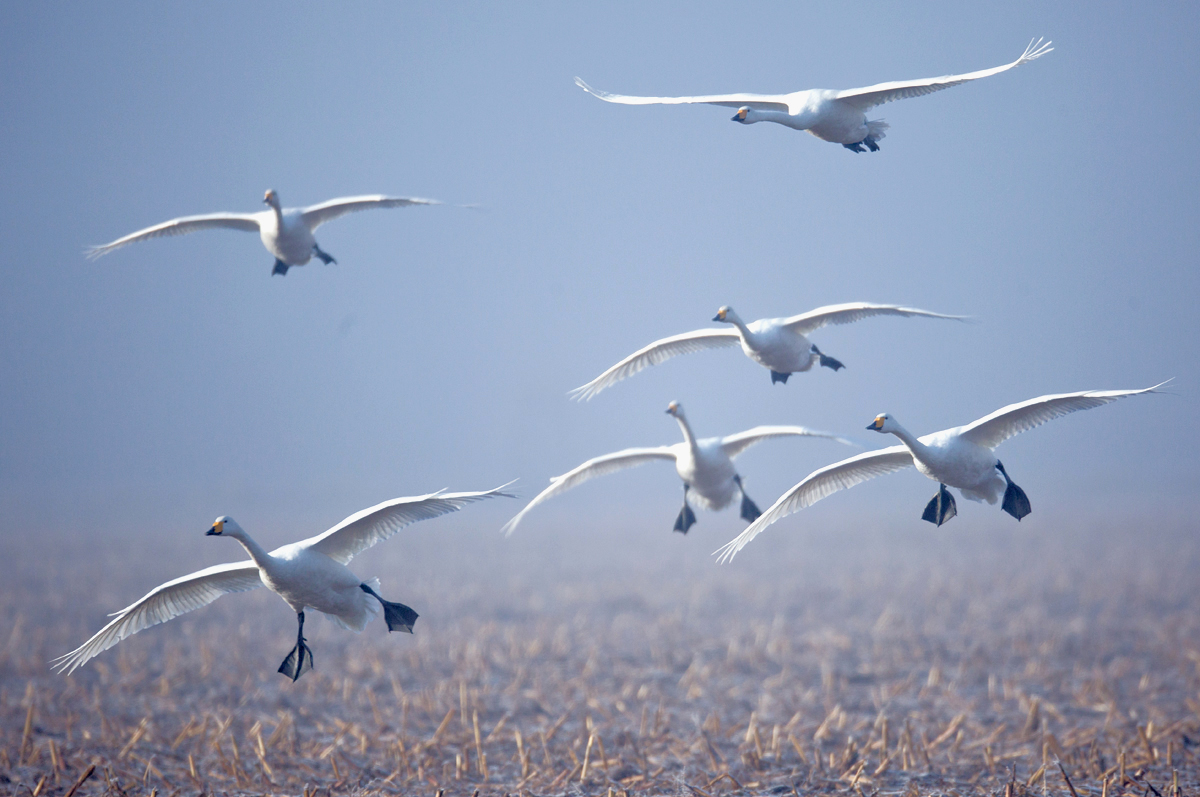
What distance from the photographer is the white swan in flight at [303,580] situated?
665 centimetres

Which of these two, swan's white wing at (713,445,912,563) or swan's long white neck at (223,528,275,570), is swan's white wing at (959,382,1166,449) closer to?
swan's white wing at (713,445,912,563)

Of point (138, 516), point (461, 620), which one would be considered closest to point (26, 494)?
point (138, 516)

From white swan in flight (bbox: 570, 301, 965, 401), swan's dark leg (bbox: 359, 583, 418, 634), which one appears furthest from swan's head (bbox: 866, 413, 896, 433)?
swan's dark leg (bbox: 359, 583, 418, 634)

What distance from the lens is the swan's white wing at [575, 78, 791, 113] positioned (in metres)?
6.95

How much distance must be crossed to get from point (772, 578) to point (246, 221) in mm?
18726

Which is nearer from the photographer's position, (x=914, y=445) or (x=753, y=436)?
(x=914, y=445)

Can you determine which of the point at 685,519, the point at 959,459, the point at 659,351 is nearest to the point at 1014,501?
the point at 959,459

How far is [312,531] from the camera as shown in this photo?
1405 inches

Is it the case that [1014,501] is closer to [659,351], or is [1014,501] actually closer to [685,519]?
[685,519]

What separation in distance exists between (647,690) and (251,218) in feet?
26.3

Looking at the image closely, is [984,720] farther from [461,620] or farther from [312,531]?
[312,531]

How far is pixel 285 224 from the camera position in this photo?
7.87 m

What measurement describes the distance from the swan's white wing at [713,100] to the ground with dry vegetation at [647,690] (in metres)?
5.89

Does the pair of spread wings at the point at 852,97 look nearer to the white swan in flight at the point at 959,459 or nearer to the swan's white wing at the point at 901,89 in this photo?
the swan's white wing at the point at 901,89
